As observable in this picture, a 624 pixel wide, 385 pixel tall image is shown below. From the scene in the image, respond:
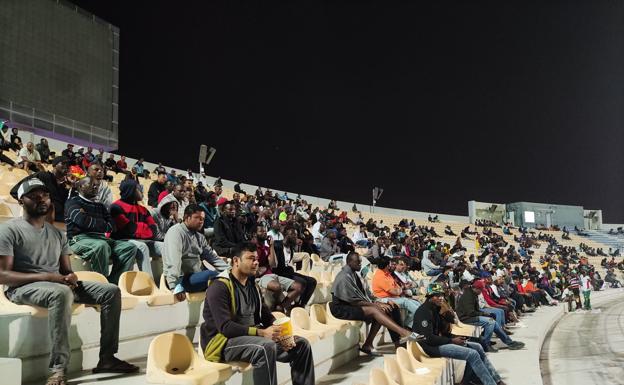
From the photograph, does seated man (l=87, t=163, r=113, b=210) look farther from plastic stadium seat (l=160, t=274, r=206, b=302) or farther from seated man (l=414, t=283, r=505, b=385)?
seated man (l=414, t=283, r=505, b=385)

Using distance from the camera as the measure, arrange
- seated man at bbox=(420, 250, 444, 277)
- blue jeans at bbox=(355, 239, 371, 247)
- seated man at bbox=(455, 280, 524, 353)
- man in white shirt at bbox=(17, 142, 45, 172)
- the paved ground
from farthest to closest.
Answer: blue jeans at bbox=(355, 239, 371, 247)
seated man at bbox=(420, 250, 444, 277)
man in white shirt at bbox=(17, 142, 45, 172)
seated man at bbox=(455, 280, 524, 353)
the paved ground

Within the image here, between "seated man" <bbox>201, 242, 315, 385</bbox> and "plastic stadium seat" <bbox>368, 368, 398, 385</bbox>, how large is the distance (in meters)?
0.40

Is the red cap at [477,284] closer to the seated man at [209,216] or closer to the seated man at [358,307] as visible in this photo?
the seated man at [358,307]

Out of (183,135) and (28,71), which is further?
(183,135)

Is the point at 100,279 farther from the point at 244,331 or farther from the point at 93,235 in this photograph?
the point at 244,331

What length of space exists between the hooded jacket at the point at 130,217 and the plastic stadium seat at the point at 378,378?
2837 mm

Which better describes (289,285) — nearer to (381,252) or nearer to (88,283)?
(88,283)

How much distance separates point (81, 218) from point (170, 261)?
0.79 m

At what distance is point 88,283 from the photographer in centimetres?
332

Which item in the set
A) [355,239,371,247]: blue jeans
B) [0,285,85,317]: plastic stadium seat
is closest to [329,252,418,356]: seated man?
[0,285,85,317]: plastic stadium seat

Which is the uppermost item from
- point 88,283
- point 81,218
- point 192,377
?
point 81,218

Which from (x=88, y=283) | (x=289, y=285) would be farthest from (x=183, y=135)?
(x=88, y=283)

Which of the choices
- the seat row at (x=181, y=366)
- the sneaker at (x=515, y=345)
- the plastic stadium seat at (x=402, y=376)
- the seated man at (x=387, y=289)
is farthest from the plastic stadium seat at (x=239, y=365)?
the sneaker at (x=515, y=345)

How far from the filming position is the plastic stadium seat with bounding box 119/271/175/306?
4.05 metres
